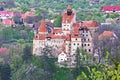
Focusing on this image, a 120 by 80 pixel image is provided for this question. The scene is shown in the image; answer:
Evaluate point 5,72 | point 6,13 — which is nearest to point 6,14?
point 6,13

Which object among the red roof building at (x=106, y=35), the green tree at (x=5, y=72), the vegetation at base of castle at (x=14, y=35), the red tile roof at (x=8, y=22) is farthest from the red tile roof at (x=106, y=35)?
the red tile roof at (x=8, y=22)

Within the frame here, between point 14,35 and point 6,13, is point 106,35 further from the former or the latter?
point 6,13

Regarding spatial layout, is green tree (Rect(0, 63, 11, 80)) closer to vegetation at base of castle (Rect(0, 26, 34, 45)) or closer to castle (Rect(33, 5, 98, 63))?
castle (Rect(33, 5, 98, 63))

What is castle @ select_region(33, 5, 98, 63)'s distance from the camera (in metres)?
37.2

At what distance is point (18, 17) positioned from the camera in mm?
66125

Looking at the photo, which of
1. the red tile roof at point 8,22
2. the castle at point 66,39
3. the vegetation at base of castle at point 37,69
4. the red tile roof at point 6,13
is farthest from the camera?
the red tile roof at point 6,13

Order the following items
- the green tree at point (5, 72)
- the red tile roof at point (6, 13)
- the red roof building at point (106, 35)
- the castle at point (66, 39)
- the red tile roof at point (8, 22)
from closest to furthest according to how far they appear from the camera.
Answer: the castle at point (66, 39) → the green tree at point (5, 72) → the red roof building at point (106, 35) → the red tile roof at point (8, 22) → the red tile roof at point (6, 13)

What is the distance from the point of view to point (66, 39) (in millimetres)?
37438

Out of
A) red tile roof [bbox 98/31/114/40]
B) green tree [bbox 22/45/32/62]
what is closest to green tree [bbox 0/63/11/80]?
green tree [bbox 22/45/32/62]

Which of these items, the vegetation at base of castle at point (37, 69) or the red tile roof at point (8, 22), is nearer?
the vegetation at base of castle at point (37, 69)

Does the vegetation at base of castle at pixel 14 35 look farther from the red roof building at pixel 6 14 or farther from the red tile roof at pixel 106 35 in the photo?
the red roof building at pixel 6 14

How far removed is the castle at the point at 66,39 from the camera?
122 ft

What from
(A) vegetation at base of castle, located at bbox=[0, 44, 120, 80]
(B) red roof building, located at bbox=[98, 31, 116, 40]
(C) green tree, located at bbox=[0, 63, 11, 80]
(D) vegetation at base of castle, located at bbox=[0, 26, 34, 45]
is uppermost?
(B) red roof building, located at bbox=[98, 31, 116, 40]

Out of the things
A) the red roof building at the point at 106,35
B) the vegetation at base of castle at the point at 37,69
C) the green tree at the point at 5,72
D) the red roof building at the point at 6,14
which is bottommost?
→ the red roof building at the point at 6,14
